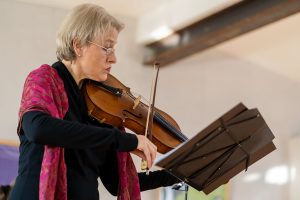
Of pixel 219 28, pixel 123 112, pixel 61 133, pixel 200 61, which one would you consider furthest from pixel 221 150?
pixel 200 61

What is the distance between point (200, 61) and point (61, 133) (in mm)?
2990

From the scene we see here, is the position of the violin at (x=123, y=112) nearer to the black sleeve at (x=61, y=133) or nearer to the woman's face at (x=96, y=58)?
the woman's face at (x=96, y=58)

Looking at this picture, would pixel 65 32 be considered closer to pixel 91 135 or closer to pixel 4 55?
pixel 91 135

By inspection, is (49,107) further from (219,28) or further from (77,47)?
(219,28)

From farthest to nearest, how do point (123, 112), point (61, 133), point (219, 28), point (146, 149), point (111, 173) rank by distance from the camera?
point (219, 28) < point (123, 112) < point (111, 173) < point (146, 149) < point (61, 133)

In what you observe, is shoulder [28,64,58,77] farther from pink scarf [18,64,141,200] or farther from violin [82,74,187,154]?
violin [82,74,187,154]

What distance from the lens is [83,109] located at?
1473 mm

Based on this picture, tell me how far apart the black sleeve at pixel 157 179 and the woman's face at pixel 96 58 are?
1.32 feet

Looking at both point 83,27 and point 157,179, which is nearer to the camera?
point 83,27

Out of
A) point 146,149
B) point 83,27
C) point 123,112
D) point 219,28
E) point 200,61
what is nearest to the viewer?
point 146,149

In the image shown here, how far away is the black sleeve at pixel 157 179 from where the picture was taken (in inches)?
64.7

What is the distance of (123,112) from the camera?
1.69m

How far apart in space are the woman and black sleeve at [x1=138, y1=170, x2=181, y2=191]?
0.08 m

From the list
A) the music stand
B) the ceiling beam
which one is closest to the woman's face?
the music stand
